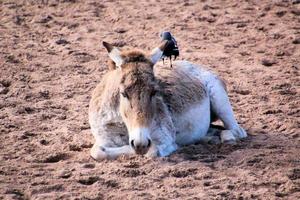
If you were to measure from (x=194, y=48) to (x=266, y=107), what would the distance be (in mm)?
3036

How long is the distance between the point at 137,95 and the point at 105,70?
3.98 m

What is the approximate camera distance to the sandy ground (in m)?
6.66

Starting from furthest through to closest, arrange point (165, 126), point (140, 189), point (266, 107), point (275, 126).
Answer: point (266, 107), point (275, 126), point (165, 126), point (140, 189)

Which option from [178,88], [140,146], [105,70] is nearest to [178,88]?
[178,88]

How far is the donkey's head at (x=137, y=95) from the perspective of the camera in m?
6.99

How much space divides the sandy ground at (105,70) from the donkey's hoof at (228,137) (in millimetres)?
171

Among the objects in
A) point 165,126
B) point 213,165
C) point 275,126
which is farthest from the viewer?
point 275,126

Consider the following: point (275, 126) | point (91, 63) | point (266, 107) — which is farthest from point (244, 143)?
point (91, 63)

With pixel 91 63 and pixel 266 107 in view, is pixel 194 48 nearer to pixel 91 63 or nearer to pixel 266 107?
pixel 91 63

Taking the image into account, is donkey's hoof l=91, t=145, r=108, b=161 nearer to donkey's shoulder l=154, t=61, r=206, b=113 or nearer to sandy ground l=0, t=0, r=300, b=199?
sandy ground l=0, t=0, r=300, b=199

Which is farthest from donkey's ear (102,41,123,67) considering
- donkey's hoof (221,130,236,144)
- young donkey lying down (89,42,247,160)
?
donkey's hoof (221,130,236,144)

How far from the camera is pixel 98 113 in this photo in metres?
7.73

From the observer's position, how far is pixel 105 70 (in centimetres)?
1109

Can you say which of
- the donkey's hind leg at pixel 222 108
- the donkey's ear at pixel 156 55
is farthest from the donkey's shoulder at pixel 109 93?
the donkey's hind leg at pixel 222 108
